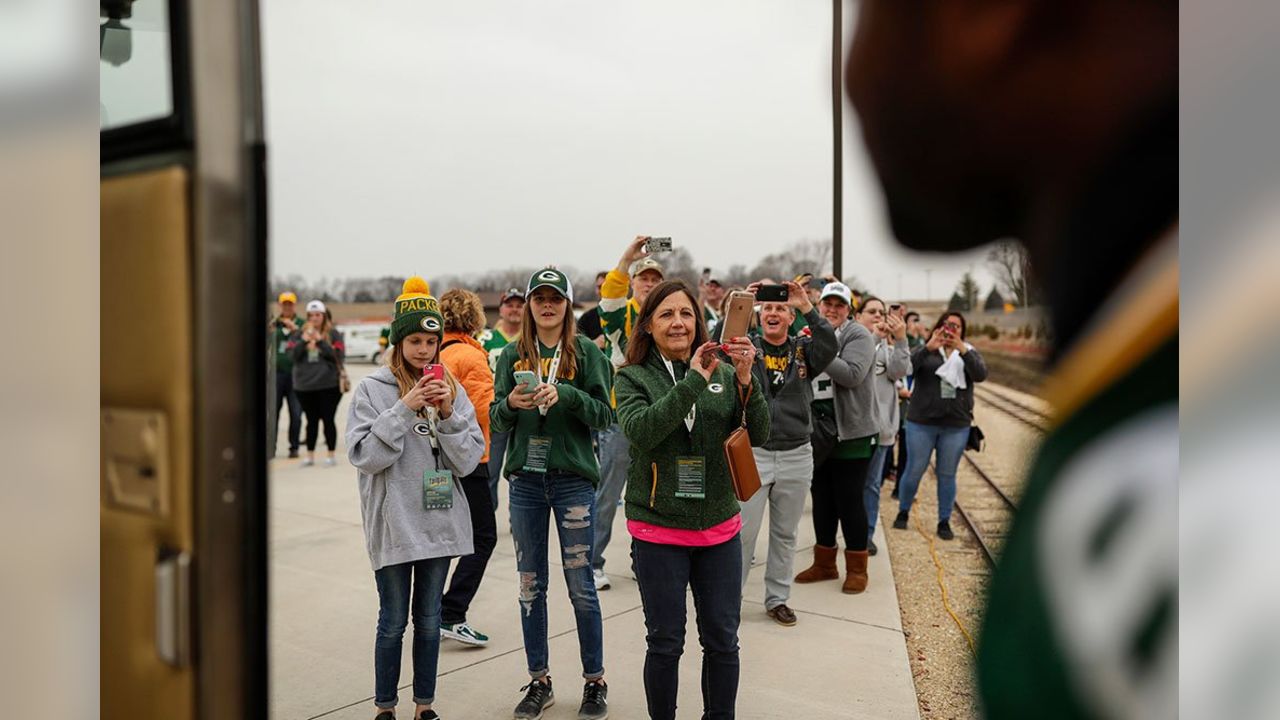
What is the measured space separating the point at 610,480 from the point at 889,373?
190 centimetres

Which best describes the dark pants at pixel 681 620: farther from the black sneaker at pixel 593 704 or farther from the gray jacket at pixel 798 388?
the gray jacket at pixel 798 388

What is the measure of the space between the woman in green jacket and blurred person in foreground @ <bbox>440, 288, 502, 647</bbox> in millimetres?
1140

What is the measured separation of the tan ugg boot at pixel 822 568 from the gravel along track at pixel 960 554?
384 millimetres

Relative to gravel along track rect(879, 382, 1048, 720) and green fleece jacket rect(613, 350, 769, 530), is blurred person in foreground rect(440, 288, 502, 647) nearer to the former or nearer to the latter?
green fleece jacket rect(613, 350, 769, 530)

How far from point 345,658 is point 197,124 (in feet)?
11.4

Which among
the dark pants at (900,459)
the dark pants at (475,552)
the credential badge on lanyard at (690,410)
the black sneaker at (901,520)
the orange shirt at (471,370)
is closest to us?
the credential badge on lanyard at (690,410)

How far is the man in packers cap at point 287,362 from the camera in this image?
8680 mm

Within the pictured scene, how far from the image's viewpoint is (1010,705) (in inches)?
28.9

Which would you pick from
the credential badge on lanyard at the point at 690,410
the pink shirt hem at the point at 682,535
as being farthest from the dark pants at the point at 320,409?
the pink shirt hem at the point at 682,535

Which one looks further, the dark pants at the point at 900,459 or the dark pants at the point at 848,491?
the dark pants at the point at 900,459
